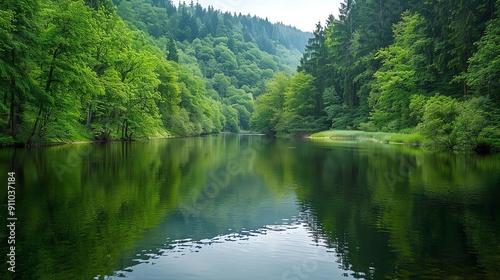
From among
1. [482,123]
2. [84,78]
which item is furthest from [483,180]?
[84,78]

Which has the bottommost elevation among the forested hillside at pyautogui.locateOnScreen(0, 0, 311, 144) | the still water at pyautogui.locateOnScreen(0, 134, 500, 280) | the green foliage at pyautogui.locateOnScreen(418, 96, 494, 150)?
the still water at pyautogui.locateOnScreen(0, 134, 500, 280)

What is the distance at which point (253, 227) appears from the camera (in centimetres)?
915

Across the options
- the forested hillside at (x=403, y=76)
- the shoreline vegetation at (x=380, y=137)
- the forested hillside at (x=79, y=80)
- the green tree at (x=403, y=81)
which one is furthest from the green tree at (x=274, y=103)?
the green tree at (x=403, y=81)

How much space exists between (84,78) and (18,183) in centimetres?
2079

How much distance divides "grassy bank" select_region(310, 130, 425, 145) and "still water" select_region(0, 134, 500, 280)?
23736 mm

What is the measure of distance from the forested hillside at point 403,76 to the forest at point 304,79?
5.6 inches

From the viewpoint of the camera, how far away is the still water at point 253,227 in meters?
6.48

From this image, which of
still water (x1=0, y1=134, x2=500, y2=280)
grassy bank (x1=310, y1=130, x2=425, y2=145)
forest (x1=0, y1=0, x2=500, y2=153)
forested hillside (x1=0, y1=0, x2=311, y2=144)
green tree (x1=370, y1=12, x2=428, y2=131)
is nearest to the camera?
still water (x1=0, y1=134, x2=500, y2=280)

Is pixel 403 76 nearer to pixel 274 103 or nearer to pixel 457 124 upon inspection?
pixel 457 124

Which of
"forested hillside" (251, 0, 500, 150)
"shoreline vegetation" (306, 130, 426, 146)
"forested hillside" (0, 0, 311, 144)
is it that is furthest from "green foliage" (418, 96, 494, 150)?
"forested hillside" (0, 0, 311, 144)

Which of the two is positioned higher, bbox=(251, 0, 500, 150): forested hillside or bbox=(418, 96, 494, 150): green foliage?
bbox=(251, 0, 500, 150): forested hillside

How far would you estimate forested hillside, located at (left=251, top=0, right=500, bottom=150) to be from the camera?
30.3 meters

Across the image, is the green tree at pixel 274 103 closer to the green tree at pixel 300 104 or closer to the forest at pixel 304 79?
the forest at pixel 304 79

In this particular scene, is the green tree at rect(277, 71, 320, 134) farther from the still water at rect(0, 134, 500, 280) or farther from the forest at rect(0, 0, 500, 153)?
the still water at rect(0, 134, 500, 280)
